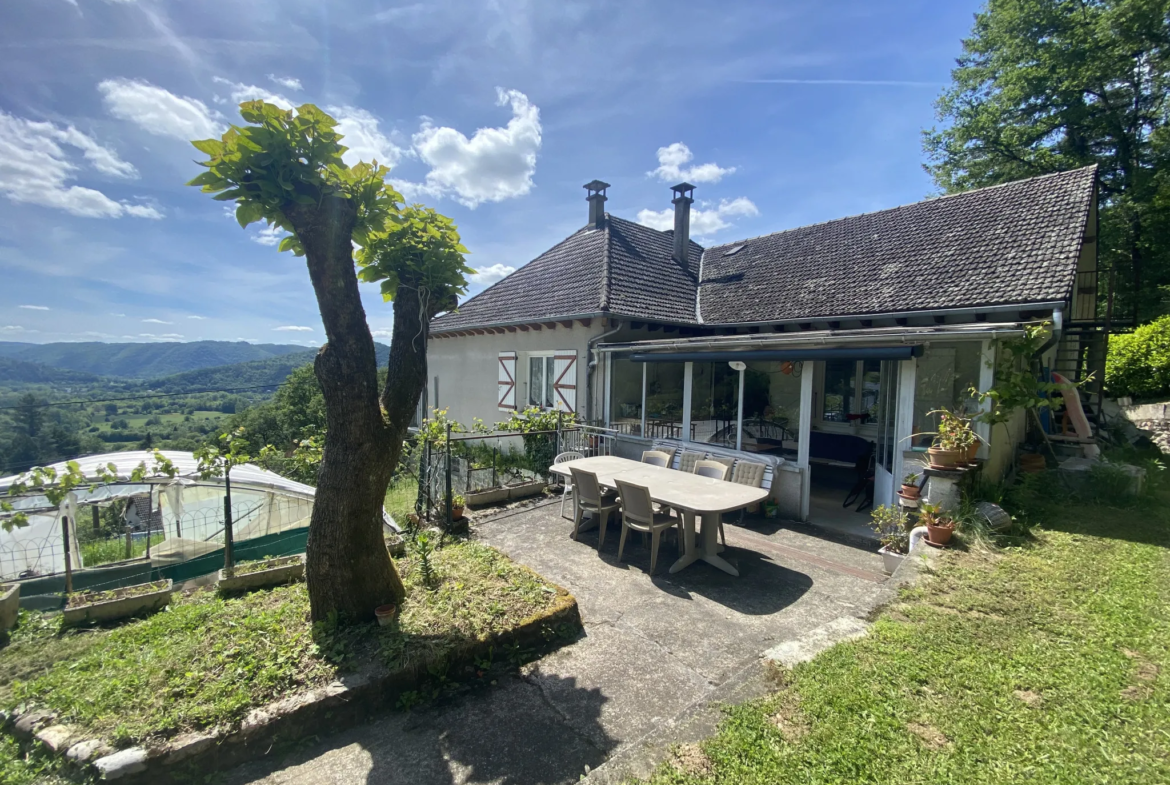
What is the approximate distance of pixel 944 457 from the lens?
4996 mm

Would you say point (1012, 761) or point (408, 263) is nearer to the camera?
point (1012, 761)

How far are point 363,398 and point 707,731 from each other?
2876 mm

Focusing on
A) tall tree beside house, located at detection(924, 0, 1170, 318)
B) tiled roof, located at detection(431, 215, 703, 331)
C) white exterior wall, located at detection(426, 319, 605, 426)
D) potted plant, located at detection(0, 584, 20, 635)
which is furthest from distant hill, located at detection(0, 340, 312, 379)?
tall tree beside house, located at detection(924, 0, 1170, 318)

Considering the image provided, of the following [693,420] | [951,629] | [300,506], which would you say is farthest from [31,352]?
[951,629]

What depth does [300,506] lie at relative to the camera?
300 inches

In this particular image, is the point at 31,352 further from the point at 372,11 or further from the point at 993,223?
the point at 993,223

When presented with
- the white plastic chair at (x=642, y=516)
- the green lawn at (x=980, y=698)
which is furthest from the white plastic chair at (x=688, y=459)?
the green lawn at (x=980, y=698)

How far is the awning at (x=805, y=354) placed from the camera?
18.7ft

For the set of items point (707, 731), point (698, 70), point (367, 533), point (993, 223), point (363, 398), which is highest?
point (698, 70)

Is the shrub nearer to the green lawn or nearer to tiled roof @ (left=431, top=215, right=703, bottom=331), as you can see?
tiled roof @ (left=431, top=215, right=703, bottom=331)

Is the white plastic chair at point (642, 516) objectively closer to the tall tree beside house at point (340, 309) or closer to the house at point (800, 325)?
the tall tree beside house at point (340, 309)

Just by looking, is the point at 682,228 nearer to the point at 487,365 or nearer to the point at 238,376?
the point at 487,365

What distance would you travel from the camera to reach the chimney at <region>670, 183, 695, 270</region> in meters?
13.3

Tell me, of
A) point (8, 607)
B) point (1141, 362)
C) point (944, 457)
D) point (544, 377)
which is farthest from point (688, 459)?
point (1141, 362)
